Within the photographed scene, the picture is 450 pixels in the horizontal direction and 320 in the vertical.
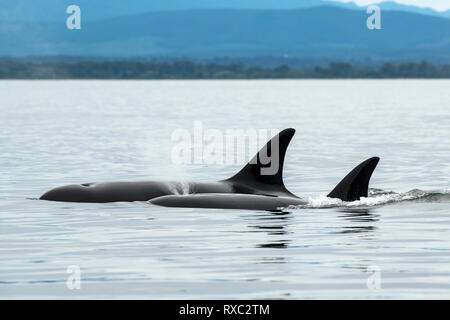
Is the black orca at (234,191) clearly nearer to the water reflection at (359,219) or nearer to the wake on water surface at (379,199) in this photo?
the wake on water surface at (379,199)

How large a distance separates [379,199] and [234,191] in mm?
3168

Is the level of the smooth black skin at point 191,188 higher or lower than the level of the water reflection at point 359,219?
higher

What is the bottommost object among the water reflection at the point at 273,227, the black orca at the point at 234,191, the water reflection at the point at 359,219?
the water reflection at the point at 359,219

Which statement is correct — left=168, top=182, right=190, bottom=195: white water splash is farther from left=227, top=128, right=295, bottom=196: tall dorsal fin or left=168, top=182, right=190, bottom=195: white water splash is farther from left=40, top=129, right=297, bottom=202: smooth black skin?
left=227, top=128, right=295, bottom=196: tall dorsal fin

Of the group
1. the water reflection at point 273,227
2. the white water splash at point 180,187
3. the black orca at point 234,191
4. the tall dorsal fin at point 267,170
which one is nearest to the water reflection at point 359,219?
the black orca at point 234,191

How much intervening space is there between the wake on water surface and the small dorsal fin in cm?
12

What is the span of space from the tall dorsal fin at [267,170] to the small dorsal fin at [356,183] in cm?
138

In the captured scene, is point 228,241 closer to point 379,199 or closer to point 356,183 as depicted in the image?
point 356,183

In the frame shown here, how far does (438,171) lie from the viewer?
37312 mm

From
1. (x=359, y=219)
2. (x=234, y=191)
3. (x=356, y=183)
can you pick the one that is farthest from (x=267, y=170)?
(x=359, y=219)

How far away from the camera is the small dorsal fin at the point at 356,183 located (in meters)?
24.5

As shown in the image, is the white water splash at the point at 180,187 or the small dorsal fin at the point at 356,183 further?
the white water splash at the point at 180,187
